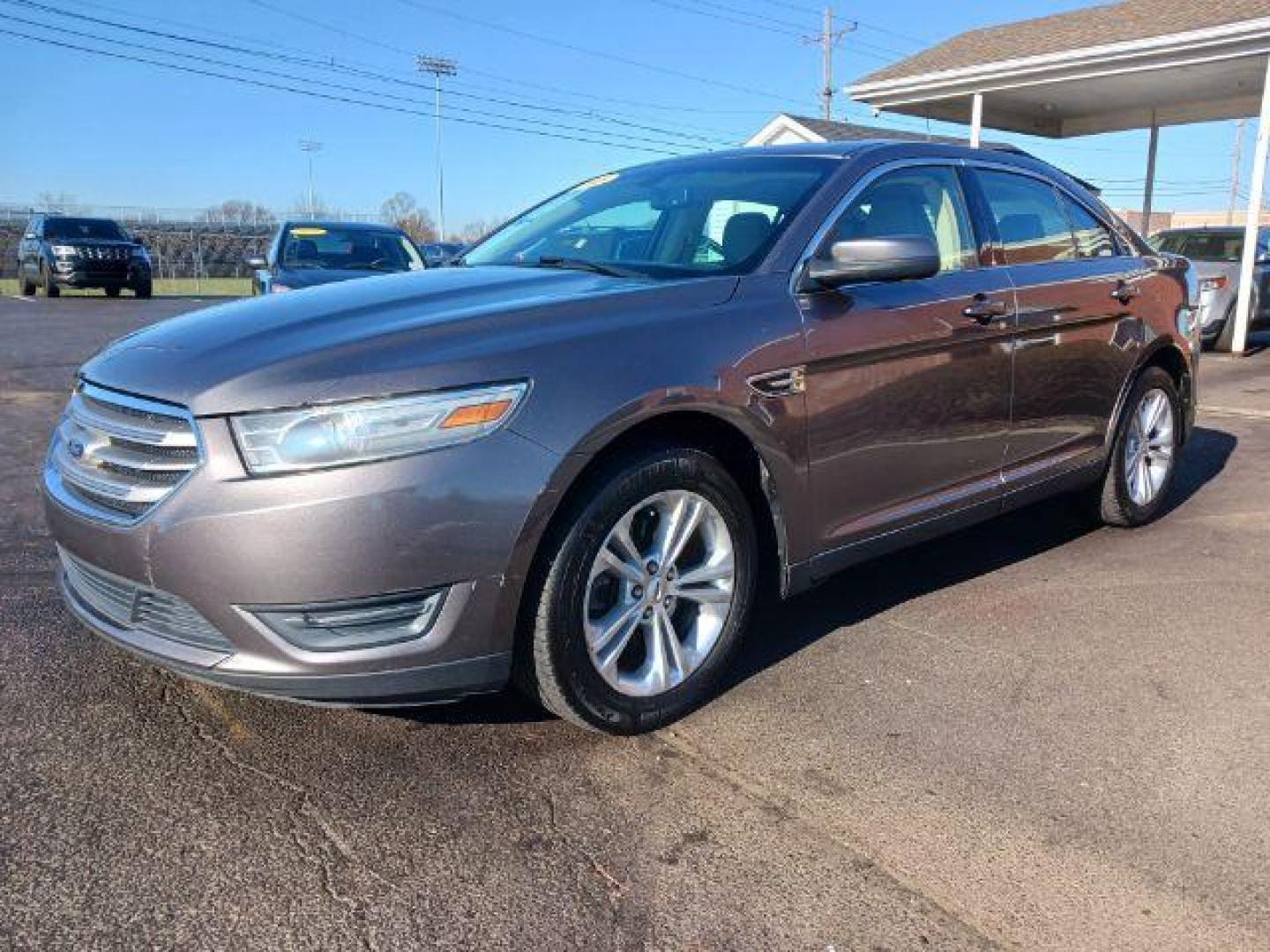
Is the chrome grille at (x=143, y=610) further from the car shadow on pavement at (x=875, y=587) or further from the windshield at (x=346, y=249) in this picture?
the windshield at (x=346, y=249)

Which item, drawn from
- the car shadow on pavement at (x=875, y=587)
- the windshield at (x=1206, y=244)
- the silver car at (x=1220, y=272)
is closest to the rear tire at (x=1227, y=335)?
the silver car at (x=1220, y=272)

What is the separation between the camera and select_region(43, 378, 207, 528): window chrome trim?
246cm

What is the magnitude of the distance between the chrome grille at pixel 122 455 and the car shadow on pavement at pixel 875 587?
93cm

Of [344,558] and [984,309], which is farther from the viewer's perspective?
[984,309]

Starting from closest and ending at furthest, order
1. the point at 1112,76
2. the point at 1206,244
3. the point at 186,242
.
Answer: the point at 1112,76 < the point at 1206,244 < the point at 186,242

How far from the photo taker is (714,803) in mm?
2600

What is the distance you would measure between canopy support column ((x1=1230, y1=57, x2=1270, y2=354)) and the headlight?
12658 mm

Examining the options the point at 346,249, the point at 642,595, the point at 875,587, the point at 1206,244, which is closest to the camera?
the point at 642,595

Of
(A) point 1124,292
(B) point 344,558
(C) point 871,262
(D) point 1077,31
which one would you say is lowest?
(B) point 344,558

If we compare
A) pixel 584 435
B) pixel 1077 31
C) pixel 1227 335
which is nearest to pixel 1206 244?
pixel 1227 335

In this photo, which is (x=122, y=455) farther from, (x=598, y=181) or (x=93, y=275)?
(x=93, y=275)

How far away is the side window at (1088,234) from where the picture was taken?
4.66 metres

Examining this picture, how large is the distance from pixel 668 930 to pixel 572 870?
0.28m

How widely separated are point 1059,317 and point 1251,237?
10444mm
